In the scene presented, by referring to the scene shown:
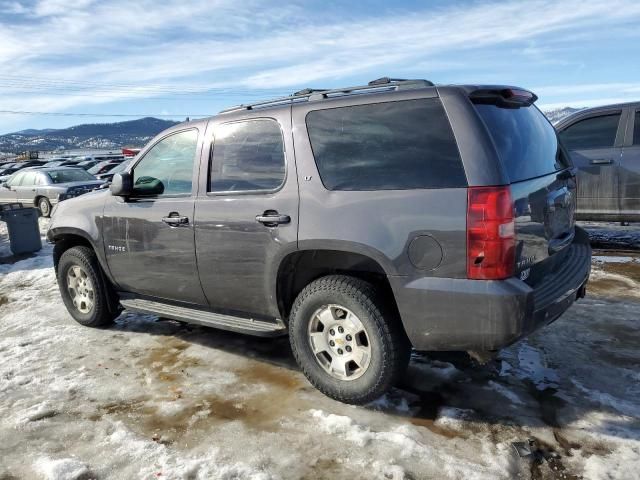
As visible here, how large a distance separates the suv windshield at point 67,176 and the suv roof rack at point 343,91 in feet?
43.6

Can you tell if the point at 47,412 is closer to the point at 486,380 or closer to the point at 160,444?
the point at 160,444

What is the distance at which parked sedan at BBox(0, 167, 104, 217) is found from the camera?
14.7 meters

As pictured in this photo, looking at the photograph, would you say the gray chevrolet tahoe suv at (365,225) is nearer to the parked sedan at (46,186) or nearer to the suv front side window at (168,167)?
the suv front side window at (168,167)

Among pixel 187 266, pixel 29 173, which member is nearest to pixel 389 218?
pixel 187 266

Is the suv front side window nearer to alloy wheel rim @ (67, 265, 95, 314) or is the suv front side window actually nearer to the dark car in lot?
alloy wheel rim @ (67, 265, 95, 314)

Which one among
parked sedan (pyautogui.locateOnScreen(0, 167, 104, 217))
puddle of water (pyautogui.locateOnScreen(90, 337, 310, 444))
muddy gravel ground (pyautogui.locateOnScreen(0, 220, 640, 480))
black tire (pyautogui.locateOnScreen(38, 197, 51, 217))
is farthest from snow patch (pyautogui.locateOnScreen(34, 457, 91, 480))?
black tire (pyautogui.locateOnScreen(38, 197, 51, 217))

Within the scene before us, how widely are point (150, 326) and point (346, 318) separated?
2.62m

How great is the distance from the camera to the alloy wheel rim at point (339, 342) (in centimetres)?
323

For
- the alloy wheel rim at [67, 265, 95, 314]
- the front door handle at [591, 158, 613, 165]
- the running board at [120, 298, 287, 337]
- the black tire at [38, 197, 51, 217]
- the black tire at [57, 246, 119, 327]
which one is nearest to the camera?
the running board at [120, 298, 287, 337]

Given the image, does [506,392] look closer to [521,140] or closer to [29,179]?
[521,140]

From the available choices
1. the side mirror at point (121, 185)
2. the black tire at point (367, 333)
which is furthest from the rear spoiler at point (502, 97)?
the side mirror at point (121, 185)

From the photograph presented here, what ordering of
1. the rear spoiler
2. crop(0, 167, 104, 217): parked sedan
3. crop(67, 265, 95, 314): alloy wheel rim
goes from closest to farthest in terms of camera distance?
the rear spoiler < crop(67, 265, 95, 314): alloy wheel rim < crop(0, 167, 104, 217): parked sedan

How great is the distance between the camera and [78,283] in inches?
202

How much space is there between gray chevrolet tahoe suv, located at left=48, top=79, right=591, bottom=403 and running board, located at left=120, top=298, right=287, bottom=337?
1 centimetres
